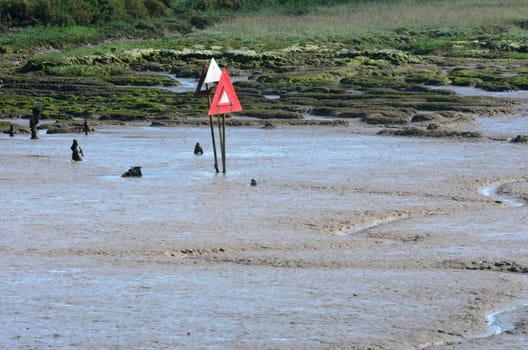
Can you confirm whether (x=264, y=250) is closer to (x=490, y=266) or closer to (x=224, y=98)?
(x=490, y=266)

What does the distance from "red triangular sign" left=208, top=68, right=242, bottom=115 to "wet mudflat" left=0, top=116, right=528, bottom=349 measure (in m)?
1.53

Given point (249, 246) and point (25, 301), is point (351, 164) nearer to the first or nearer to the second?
point (249, 246)

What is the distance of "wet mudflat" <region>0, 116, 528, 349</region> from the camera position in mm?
12516

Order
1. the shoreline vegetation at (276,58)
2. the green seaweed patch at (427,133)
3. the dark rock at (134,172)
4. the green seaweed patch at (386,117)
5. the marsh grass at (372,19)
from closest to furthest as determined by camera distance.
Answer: the dark rock at (134,172) → the green seaweed patch at (427,133) → the green seaweed patch at (386,117) → the shoreline vegetation at (276,58) → the marsh grass at (372,19)

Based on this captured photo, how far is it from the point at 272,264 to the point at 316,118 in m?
27.0

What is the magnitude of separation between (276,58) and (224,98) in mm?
48760

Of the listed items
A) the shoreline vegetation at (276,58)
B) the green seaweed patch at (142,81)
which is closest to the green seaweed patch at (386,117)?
the shoreline vegetation at (276,58)

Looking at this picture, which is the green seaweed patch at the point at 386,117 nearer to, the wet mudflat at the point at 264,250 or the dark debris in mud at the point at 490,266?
the wet mudflat at the point at 264,250

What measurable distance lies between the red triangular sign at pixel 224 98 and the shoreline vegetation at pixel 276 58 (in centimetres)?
1144

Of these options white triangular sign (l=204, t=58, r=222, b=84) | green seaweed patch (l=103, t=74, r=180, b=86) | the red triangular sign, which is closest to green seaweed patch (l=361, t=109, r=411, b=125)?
the red triangular sign

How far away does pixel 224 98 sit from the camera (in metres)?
25.7

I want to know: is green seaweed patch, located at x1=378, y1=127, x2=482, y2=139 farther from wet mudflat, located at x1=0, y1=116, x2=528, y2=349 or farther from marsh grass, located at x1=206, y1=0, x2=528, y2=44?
marsh grass, located at x1=206, y1=0, x2=528, y2=44

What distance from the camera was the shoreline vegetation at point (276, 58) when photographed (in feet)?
146

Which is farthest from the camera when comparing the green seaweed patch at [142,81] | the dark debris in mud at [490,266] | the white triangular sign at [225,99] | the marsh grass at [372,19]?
the marsh grass at [372,19]
